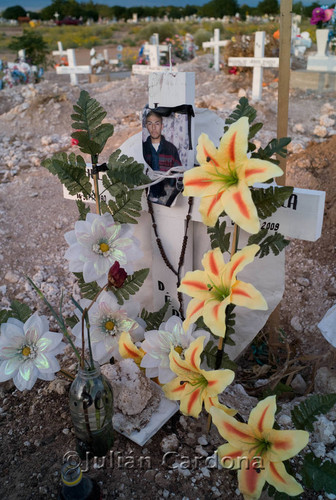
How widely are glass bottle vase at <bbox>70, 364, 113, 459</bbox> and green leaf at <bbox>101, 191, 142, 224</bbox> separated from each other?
542mm

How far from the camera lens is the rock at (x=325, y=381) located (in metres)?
1.80

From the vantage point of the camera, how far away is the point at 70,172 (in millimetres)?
Result: 1674

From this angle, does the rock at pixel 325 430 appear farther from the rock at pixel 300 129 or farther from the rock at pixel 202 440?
the rock at pixel 300 129

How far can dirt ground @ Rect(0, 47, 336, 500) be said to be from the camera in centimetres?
144

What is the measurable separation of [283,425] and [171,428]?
0.37 m

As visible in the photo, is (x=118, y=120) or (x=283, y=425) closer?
(x=283, y=425)

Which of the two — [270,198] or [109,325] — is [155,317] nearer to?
[109,325]

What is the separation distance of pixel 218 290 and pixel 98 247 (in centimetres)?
48

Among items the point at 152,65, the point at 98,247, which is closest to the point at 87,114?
the point at 98,247

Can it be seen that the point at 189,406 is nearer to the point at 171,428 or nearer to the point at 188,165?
the point at 171,428

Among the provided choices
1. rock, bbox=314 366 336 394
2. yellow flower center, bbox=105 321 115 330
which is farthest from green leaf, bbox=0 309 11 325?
rock, bbox=314 366 336 394

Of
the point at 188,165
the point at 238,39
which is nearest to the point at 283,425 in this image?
the point at 188,165

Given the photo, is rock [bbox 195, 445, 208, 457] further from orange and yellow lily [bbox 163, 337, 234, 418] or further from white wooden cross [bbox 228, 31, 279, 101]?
white wooden cross [bbox 228, 31, 279, 101]

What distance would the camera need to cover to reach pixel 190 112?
1713 millimetres
